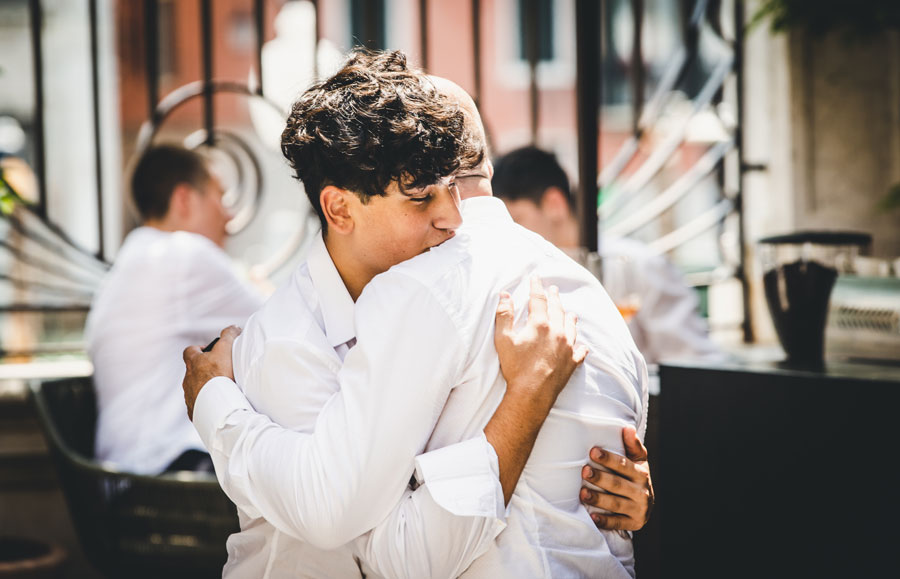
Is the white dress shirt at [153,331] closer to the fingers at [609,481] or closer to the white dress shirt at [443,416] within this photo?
the white dress shirt at [443,416]

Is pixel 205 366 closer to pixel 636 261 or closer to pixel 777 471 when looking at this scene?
pixel 777 471

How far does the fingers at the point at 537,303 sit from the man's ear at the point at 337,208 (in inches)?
12.5

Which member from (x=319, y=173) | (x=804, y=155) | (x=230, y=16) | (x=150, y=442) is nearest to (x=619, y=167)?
(x=804, y=155)

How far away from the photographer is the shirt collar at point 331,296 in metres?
1.48

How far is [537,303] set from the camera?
1386 mm

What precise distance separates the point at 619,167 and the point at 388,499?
2.82m

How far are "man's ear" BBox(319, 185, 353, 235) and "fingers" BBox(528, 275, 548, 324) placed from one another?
32 cm

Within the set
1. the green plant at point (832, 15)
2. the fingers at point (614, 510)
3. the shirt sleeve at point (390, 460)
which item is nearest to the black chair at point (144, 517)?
the shirt sleeve at point (390, 460)

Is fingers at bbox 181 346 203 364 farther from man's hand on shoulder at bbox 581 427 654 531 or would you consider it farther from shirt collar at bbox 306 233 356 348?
man's hand on shoulder at bbox 581 427 654 531

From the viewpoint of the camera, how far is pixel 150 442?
2.79 m

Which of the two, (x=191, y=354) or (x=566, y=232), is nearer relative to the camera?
(x=191, y=354)

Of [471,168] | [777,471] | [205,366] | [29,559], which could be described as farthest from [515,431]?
[29,559]

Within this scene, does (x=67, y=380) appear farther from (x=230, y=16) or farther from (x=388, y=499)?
(x=230, y=16)

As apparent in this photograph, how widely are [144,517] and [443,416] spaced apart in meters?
1.31
